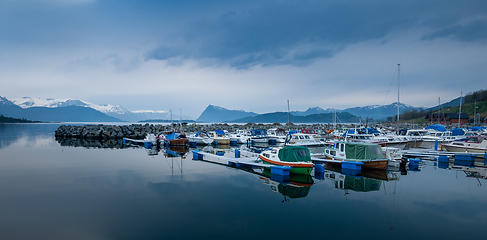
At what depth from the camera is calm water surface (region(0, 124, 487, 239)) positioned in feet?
34.7

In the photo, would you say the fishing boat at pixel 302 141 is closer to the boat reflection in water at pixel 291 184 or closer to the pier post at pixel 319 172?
the pier post at pixel 319 172

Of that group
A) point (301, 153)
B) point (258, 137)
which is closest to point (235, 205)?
point (301, 153)

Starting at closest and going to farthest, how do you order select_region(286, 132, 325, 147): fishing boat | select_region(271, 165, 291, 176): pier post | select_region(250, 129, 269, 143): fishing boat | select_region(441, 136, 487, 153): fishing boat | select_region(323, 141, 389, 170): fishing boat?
select_region(271, 165, 291, 176): pier post → select_region(323, 141, 389, 170): fishing boat → select_region(441, 136, 487, 153): fishing boat → select_region(286, 132, 325, 147): fishing boat → select_region(250, 129, 269, 143): fishing boat

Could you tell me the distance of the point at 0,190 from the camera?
16234 mm

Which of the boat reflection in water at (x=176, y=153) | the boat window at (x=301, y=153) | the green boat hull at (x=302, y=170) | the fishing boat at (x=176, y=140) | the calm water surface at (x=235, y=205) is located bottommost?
the calm water surface at (x=235, y=205)

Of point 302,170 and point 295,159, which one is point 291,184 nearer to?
point 302,170

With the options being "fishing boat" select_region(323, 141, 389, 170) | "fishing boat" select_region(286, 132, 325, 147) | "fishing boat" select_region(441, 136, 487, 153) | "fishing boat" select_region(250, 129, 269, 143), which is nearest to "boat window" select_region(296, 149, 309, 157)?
"fishing boat" select_region(323, 141, 389, 170)

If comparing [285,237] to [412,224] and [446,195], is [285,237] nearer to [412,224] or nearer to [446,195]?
[412,224]

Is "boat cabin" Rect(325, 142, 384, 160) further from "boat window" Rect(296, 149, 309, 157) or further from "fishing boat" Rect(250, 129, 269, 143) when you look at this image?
"fishing boat" Rect(250, 129, 269, 143)

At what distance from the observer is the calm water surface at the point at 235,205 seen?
416 inches

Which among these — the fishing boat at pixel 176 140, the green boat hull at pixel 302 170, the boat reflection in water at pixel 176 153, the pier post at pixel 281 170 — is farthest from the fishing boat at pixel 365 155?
the fishing boat at pixel 176 140

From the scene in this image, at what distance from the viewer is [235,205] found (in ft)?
45.2

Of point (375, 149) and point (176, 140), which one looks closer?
point (375, 149)

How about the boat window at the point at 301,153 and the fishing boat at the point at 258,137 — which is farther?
the fishing boat at the point at 258,137
